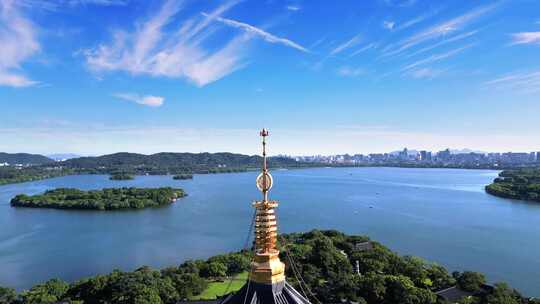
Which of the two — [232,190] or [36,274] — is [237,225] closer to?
[36,274]

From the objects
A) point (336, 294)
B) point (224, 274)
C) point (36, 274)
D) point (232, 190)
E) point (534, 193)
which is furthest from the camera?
point (232, 190)

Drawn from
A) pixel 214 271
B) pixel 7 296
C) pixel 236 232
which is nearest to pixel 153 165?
pixel 236 232

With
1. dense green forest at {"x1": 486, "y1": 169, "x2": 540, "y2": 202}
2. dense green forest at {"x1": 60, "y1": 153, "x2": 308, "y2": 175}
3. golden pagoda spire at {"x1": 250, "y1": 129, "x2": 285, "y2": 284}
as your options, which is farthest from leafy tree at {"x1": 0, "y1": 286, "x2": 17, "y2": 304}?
dense green forest at {"x1": 60, "y1": 153, "x2": 308, "y2": 175}

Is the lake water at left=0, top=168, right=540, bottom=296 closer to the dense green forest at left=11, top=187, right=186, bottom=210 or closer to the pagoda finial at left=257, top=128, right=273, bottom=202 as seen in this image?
the dense green forest at left=11, top=187, right=186, bottom=210

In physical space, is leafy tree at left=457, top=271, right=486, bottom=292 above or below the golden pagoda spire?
below

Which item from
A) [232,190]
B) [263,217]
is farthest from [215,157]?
[263,217]

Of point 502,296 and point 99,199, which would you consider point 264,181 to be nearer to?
point 502,296
